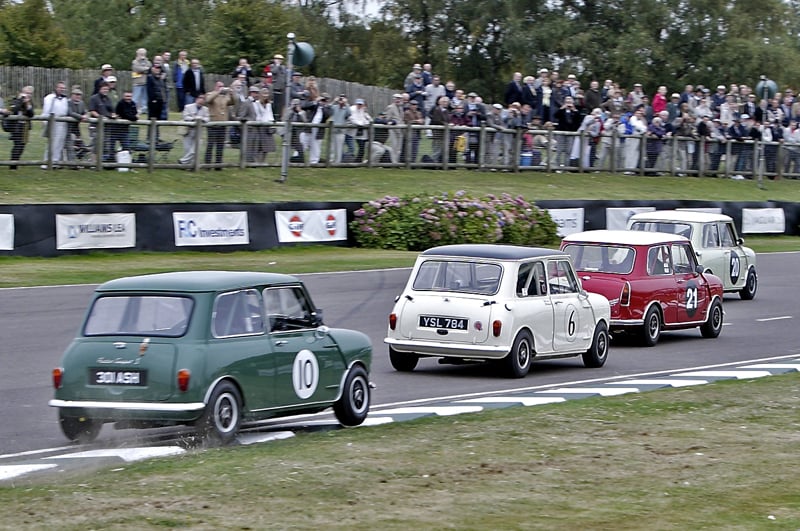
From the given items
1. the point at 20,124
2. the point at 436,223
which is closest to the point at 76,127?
the point at 20,124

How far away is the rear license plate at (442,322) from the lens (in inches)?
615

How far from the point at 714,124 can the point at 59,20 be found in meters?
40.0

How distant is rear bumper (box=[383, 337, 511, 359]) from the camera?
50.9 feet

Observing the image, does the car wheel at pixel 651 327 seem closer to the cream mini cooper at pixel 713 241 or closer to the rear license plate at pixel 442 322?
the rear license plate at pixel 442 322

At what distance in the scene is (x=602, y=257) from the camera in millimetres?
19516

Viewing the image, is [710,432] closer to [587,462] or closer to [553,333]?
[587,462]

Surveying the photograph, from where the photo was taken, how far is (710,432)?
11.3 metres

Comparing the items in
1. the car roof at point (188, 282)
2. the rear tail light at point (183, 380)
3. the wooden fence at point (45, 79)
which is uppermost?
the wooden fence at point (45, 79)

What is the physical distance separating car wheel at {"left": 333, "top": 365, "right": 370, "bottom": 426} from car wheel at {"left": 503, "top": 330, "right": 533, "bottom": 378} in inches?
153

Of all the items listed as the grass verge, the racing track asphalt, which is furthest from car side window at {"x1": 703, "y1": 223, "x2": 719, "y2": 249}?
the grass verge

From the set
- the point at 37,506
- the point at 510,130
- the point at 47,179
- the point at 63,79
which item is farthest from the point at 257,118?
the point at 37,506

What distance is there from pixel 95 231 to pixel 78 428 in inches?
601

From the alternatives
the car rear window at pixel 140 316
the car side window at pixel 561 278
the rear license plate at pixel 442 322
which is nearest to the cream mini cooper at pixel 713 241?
the car side window at pixel 561 278

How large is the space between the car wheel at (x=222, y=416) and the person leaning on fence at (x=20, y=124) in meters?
19.2
